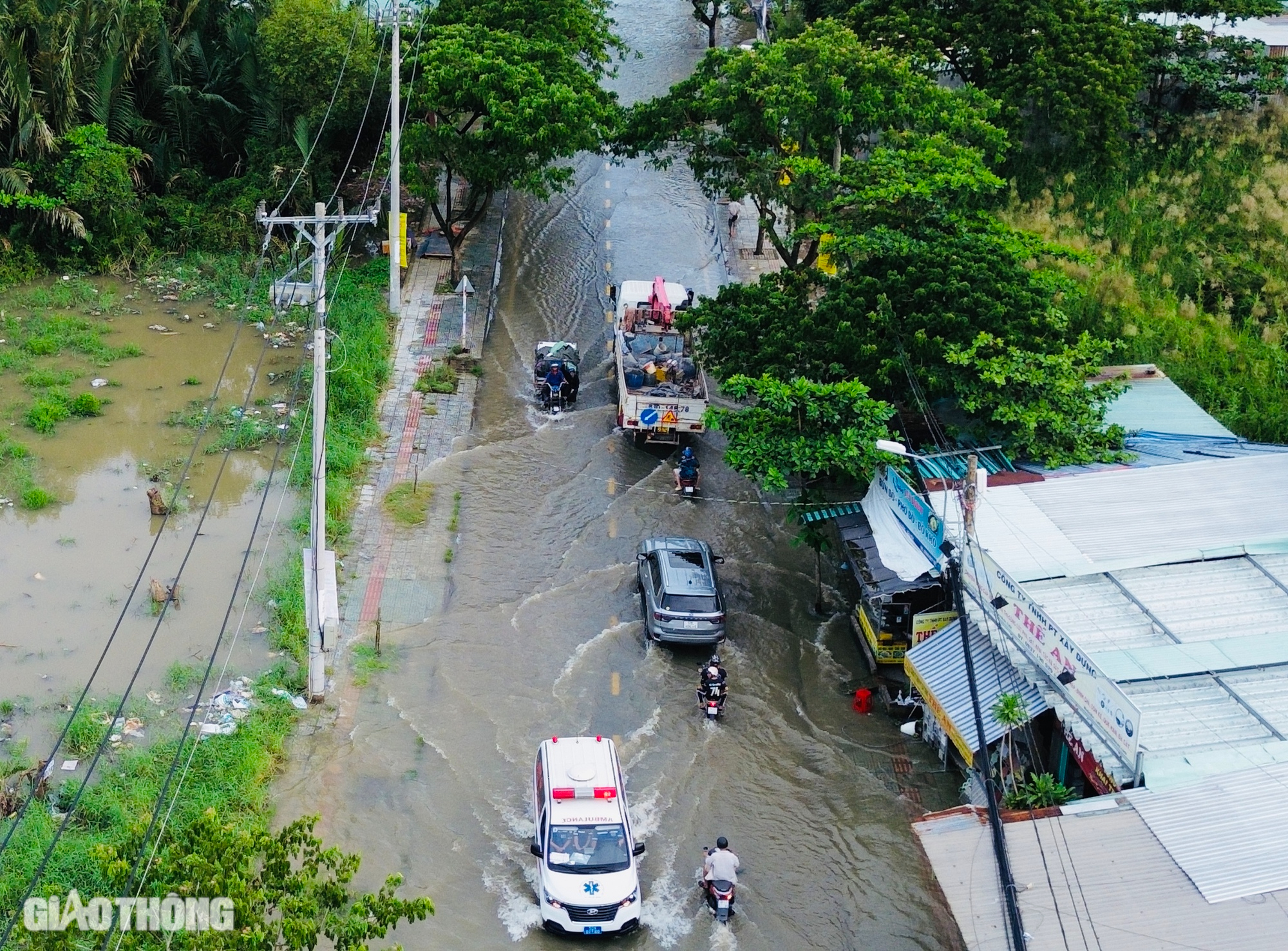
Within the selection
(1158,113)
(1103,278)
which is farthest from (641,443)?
(1158,113)

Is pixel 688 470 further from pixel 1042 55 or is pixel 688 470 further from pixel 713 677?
pixel 1042 55

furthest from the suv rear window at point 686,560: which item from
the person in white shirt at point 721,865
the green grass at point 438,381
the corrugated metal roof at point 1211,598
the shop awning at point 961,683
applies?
Result: the green grass at point 438,381

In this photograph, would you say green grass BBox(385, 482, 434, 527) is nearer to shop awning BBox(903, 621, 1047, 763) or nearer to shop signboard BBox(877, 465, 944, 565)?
shop signboard BBox(877, 465, 944, 565)

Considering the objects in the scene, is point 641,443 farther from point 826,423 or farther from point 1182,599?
point 1182,599

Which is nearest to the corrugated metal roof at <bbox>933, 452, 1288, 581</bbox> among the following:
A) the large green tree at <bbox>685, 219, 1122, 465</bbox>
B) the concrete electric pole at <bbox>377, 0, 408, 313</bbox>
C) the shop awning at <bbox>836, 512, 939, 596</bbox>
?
the large green tree at <bbox>685, 219, 1122, 465</bbox>

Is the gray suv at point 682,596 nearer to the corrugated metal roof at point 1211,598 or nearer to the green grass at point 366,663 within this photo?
the green grass at point 366,663

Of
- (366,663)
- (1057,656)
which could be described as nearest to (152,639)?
(366,663)

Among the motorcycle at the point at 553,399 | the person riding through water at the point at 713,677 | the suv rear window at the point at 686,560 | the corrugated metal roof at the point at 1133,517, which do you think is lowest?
the person riding through water at the point at 713,677

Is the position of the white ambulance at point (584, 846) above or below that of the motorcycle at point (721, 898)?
above
